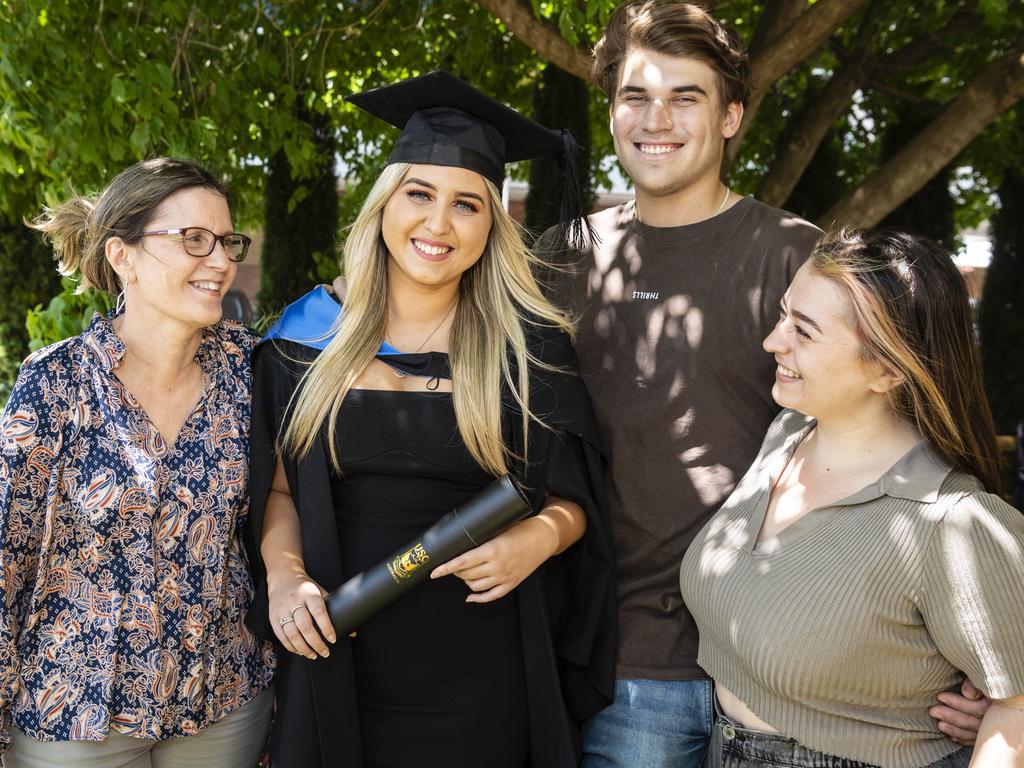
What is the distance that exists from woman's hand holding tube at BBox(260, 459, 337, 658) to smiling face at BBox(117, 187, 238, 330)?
0.45 m

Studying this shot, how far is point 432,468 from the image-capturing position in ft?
7.63

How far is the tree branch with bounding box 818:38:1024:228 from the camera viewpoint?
4953 mm

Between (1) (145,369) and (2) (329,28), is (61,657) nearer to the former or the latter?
(1) (145,369)

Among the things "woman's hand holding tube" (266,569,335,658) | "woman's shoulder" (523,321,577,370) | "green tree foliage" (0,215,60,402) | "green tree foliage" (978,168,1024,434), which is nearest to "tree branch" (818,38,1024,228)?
"woman's shoulder" (523,321,577,370)

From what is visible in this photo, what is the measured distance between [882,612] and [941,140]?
4.07 m

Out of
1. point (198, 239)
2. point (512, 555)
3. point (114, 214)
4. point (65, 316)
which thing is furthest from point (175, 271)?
point (65, 316)

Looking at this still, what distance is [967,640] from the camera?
1.82 meters

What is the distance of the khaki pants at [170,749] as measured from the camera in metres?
2.16

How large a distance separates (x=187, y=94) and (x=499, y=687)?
143 inches

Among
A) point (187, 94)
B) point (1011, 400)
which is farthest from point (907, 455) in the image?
point (1011, 400)

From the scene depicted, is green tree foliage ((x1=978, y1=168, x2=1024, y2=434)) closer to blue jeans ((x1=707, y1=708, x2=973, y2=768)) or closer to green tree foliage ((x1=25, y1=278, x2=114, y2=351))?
blue jeans ((x1=707, y1=708, x2=973, y2=768))

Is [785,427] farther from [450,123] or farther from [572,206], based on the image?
[450,123]

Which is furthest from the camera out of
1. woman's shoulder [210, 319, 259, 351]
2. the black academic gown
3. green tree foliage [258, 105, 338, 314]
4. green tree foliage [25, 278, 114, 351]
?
green tree foliage [258, 105, 338, 314]

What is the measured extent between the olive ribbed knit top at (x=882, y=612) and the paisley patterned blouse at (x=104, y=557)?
124 centimetres
